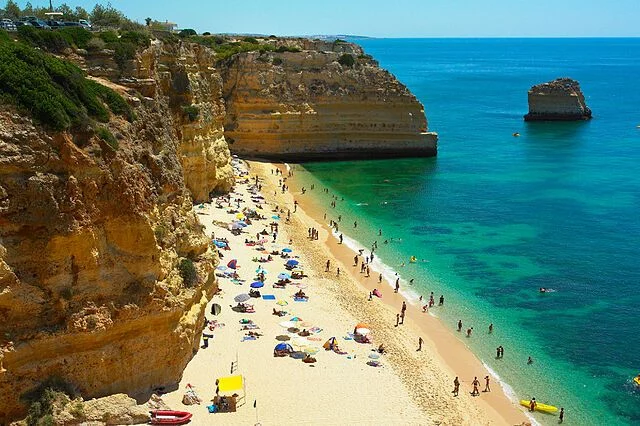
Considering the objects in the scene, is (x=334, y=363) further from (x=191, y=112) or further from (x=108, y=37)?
(x=191, y=112)

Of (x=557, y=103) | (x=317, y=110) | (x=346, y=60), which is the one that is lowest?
(x=317, y=110)

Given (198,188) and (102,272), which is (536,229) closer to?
(198,188)

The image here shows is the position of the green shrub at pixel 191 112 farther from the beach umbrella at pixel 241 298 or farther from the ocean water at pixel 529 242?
the beach umbrella at pixel 241 298

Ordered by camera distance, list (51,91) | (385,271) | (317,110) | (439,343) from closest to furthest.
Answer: (51,91)
(439,343)
(385,271)
(317,110)

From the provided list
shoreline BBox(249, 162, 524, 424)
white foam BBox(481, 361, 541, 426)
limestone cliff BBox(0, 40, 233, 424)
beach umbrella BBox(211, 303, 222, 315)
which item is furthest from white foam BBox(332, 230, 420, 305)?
limestone cliff BBox(0, 40, 233, 424)

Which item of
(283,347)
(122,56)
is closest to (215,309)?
(283,347)

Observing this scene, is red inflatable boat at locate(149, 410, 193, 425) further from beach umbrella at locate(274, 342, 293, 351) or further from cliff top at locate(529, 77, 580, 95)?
cliff top at locate(529, 77, 580, 95)

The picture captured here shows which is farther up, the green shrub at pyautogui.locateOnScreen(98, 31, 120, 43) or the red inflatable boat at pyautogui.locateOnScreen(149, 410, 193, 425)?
the green shrub at pyautogui.locateOnScreen(98, 31, 120, 43)
